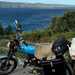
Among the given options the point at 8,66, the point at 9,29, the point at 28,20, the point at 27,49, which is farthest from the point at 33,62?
the point at 28,20

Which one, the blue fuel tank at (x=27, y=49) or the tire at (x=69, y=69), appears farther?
the blue fuel tank at (x=27, y=49)

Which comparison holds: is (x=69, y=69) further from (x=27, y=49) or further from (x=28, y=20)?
(x=28, y=20)

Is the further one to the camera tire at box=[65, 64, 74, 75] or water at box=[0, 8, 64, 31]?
water at box=[0, 8, 64, 31]

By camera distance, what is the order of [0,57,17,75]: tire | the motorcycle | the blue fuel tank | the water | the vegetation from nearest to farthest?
the motorcycle < the blue fuel tank < [0,57,17,75]: tire < the water < the vegetation

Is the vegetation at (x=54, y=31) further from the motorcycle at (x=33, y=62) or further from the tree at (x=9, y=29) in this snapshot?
the motorcycle at (x=33, y=62)

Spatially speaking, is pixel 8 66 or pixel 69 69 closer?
pixel 69 69

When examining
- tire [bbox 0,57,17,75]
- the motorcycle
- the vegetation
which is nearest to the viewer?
the motorcycle

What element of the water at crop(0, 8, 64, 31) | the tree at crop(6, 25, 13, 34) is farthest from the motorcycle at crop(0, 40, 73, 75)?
the tree at crop(6, 25, 13, 34)

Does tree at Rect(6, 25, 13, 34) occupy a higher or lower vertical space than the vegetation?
higher

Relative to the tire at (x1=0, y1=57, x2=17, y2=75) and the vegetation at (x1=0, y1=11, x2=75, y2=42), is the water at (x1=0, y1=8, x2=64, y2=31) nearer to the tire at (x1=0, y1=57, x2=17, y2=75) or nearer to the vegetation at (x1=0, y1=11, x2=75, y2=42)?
the vegetation at (x1=0, y1=11, x2=75, y2=42)

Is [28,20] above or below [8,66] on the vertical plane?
below

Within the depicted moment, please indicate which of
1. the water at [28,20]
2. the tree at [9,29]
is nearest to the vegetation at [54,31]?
the tree at [9,29]

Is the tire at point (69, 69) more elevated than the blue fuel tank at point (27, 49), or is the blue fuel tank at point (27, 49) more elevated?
the blue fuel tank at point (27, 49)

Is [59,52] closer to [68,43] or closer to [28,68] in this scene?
[68,43]
